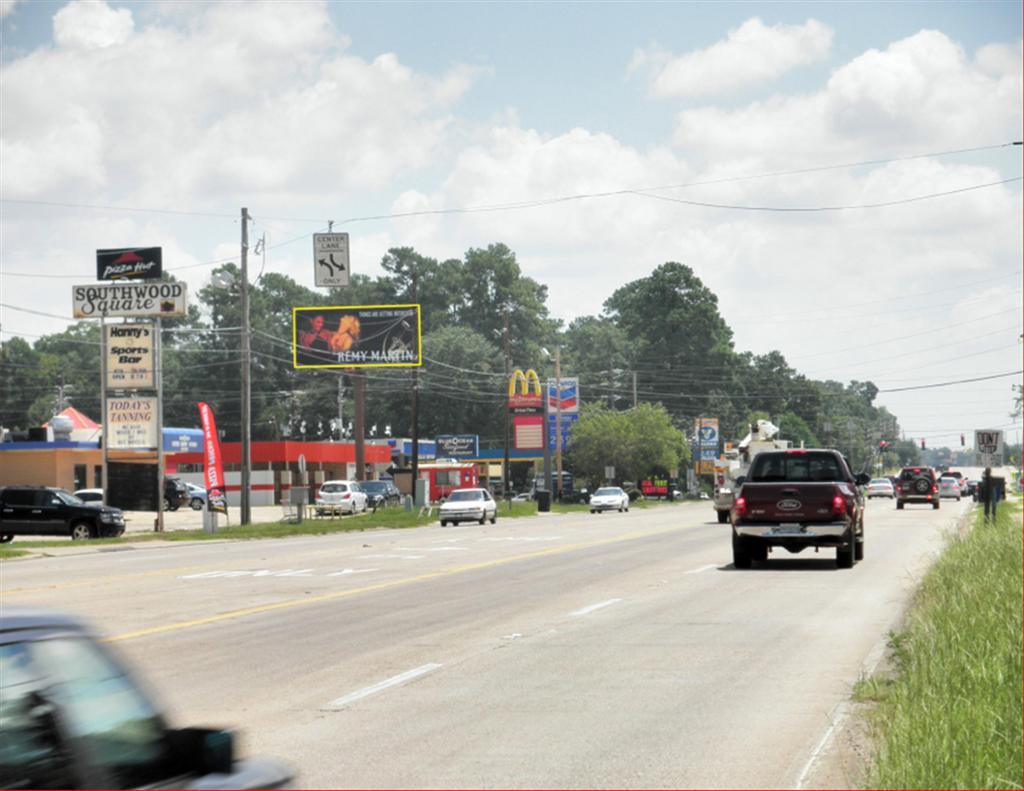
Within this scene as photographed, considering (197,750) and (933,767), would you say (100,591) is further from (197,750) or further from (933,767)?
(197,750)

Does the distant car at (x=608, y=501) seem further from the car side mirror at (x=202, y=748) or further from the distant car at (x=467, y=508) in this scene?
the car side mirror at (x=202, y=748)

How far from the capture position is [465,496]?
198 feet

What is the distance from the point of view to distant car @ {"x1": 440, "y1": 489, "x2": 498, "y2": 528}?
59062mm

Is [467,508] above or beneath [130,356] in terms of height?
beneath

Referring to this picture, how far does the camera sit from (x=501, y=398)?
153 meters

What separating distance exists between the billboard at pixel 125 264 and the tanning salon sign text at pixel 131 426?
19.2 feet

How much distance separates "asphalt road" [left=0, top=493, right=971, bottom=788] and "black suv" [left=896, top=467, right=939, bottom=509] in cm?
4269

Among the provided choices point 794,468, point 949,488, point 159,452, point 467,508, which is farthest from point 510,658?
point 949,488

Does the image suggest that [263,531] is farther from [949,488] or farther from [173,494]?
[949,488]

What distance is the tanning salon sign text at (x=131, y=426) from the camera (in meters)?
54.0

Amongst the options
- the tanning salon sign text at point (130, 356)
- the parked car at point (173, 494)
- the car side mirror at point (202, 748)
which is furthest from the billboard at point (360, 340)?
the car side mirror at point (202, 748)

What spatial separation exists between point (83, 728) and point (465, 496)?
184 ft

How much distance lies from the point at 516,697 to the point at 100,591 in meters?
12.7

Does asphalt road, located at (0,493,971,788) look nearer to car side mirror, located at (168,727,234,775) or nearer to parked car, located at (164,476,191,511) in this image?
car side mirror, located at (168,727,234,775)
